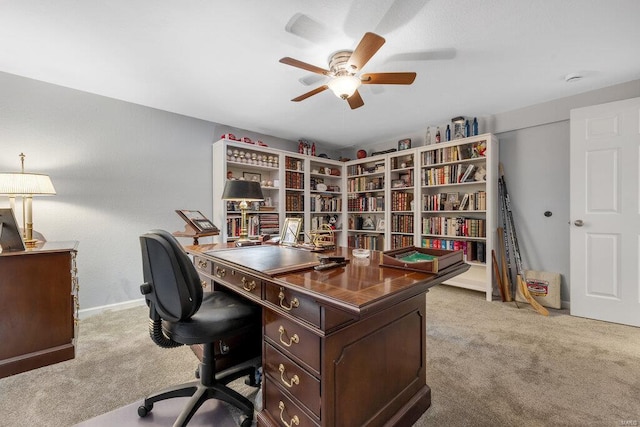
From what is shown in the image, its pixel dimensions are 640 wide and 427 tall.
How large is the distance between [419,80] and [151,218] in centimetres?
331

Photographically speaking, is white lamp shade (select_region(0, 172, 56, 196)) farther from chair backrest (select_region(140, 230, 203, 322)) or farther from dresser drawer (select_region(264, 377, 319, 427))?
dresser drawer (select_region(264, 377, 319, 427))

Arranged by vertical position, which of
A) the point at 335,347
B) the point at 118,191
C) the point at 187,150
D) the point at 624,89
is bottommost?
the point at 335,347

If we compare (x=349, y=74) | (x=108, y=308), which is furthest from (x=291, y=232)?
(x=108, y=308)

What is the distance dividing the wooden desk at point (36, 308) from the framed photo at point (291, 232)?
1629 millimetres

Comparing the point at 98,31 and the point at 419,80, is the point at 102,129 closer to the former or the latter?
the point at 98,31

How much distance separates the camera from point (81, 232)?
2.76m

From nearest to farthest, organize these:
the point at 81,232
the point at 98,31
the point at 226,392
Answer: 1. the point at 226,392
2. the point at 98,31
3. the point at 81,232

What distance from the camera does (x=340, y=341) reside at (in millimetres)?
994

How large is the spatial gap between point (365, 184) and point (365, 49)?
3.14 m

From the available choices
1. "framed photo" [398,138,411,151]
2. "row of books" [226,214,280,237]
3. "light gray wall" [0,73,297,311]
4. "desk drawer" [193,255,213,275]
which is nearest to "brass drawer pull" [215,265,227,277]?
"desk drawer" [193,255,213,275]

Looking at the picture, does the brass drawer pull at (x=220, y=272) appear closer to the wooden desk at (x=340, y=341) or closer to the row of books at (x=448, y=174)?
the wooden desk at (x=340, y=341)

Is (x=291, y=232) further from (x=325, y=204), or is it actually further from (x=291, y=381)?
(x=325, y=204)

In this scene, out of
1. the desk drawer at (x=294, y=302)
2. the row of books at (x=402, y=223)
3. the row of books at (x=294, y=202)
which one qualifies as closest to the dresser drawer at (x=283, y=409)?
the desk drawer at (x=294, y=302)

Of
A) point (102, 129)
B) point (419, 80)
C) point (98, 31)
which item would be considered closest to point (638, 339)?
point (419, 80)
